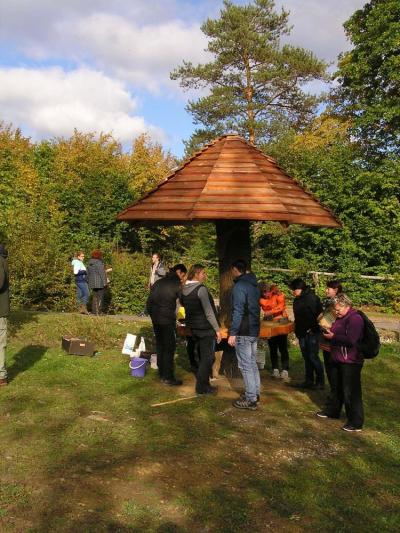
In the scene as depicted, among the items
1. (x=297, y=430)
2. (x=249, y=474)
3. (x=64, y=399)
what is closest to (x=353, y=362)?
(x=297, y=430)

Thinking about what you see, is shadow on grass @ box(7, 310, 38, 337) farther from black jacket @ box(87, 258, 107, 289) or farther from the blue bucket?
the blue bucket

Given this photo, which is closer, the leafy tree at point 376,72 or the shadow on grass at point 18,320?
the shadow on grass at point 18,320

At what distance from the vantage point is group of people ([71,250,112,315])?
47.2ft

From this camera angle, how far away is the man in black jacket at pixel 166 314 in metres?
8.29

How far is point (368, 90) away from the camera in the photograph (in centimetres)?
2356

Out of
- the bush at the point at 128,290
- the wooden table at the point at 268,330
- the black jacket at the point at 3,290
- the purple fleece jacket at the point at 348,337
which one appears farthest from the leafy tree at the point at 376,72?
the black jacket at the point at 3,290

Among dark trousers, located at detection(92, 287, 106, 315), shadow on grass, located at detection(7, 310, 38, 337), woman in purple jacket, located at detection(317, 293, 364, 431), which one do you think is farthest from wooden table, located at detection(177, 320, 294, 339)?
dark trousers, located at detection(92, 287, 106, 315)

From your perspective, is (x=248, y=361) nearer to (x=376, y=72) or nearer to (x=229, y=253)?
(x=229, y=253)

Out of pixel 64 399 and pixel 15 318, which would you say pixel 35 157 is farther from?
pixel 64 399

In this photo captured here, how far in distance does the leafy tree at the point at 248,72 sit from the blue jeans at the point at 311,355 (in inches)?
869

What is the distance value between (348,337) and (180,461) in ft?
8.25

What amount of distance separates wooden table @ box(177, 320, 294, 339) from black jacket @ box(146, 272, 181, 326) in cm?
29

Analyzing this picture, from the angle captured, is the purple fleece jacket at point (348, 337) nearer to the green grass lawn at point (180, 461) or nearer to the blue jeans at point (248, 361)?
the green grass lawn at point (180, 461)

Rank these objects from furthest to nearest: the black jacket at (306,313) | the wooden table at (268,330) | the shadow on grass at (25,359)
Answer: the shadow on grass at (25,359), the black jacket at (306,313), the wooden table at (268,330)
